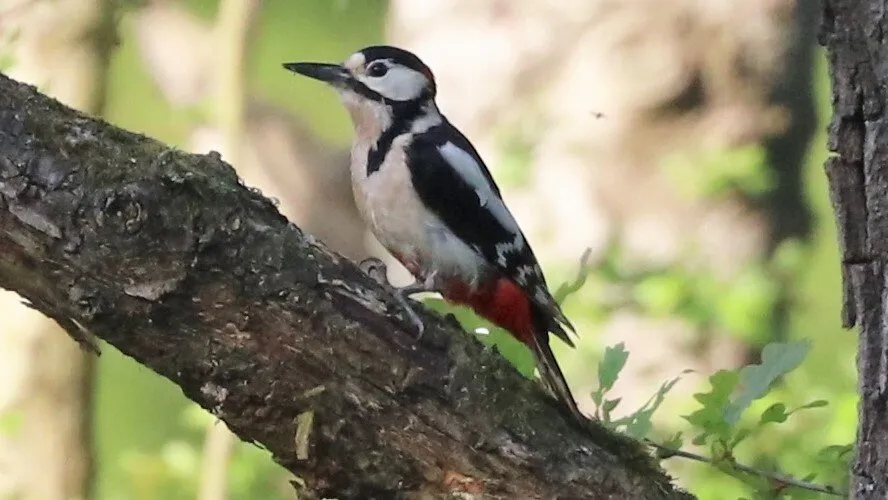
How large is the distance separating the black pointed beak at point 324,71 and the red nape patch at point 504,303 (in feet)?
1.16

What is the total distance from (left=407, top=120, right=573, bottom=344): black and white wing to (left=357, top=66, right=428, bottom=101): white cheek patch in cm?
10

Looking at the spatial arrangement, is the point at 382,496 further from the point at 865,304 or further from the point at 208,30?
the point at 208,30

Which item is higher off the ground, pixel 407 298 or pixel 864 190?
pixel 864 190

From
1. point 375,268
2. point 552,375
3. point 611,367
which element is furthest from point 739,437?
point 375,268

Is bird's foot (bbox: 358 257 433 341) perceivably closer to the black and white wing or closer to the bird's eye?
the black and white wing

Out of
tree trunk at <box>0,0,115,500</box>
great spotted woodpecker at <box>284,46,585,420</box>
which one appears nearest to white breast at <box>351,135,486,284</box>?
great spotted woodpecker at <box>284,46,585,420</box>

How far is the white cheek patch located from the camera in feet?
5.14

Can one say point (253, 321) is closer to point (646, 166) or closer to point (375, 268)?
point (375, 268)

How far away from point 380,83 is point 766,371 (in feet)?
2.36

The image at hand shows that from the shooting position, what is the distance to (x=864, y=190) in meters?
1.02

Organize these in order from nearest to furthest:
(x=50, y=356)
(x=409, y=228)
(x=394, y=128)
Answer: (x=409, y=228) < (x=394, y=128) < (x=50, y=356)

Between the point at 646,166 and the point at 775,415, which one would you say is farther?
the point at 646,166

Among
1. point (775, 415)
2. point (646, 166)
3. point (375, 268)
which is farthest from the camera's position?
point (646, 166)

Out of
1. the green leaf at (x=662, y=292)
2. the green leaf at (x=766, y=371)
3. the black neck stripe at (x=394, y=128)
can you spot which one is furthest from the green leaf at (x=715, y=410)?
the green leaf at (x=662, y=292)
